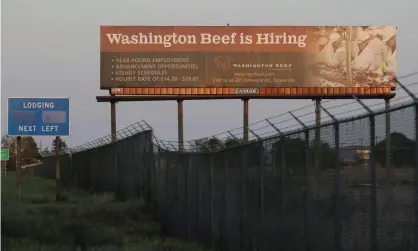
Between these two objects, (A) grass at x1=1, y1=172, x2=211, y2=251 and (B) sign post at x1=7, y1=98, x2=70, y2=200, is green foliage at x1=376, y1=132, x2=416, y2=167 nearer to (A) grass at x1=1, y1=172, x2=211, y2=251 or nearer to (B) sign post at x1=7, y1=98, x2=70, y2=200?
(A) grass at x1=1, y1=172, x2=211, y2=251

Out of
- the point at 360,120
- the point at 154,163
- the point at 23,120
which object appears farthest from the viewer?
the point at 23,120

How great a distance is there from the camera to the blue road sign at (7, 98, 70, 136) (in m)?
33.5

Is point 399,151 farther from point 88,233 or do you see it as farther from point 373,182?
point 88,233

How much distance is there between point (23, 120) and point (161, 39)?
13.5 m

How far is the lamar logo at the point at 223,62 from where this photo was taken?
1775 inches

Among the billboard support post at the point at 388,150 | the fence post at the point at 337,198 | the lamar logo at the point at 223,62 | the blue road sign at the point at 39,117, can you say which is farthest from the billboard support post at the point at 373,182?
the lamar logo at the point at 223,62

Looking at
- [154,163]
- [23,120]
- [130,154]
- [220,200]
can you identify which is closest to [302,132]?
[220,200]

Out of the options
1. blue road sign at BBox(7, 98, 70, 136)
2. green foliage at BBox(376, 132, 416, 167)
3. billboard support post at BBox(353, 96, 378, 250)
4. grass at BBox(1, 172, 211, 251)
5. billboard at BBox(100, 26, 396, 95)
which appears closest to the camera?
green foliage at BBox(376, 132, 416, 167)

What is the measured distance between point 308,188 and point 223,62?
35.7 metres

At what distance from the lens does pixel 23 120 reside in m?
33.8

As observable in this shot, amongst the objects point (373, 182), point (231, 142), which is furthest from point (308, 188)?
point (231, 142)

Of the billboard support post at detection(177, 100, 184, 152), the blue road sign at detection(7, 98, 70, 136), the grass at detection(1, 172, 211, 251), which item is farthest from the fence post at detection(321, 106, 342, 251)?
the billboard support post at detection(177, 100, 184, 152)

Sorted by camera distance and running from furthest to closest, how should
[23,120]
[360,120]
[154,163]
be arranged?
[23,120] → [154,163] → [360,120]

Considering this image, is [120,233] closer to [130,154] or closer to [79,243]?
[79,243]
